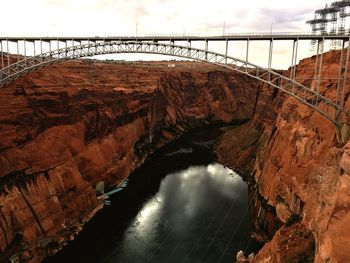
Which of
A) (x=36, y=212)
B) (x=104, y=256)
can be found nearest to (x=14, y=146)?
(x=36, y=212)

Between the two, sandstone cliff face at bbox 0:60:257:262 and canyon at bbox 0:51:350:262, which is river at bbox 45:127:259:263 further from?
sandstone cliff face at bbox 0:60:257:262

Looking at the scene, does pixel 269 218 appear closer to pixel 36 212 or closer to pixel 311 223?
pixel 311 223

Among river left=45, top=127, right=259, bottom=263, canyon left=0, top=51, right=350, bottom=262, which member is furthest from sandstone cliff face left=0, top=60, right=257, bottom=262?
river left=45, top=127, right=259, bottom=263

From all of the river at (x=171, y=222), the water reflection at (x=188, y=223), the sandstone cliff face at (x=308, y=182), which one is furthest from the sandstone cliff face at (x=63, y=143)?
the sandstone cliff face at (x=308, y=182)

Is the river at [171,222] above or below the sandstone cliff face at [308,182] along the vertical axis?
below

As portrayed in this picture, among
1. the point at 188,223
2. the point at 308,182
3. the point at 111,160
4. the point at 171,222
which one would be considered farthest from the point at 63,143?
the point at 308,182

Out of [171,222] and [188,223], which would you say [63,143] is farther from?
[188,223]

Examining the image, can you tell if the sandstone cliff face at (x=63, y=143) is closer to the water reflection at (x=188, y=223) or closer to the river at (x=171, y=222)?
the river at (x=171, y=222)
